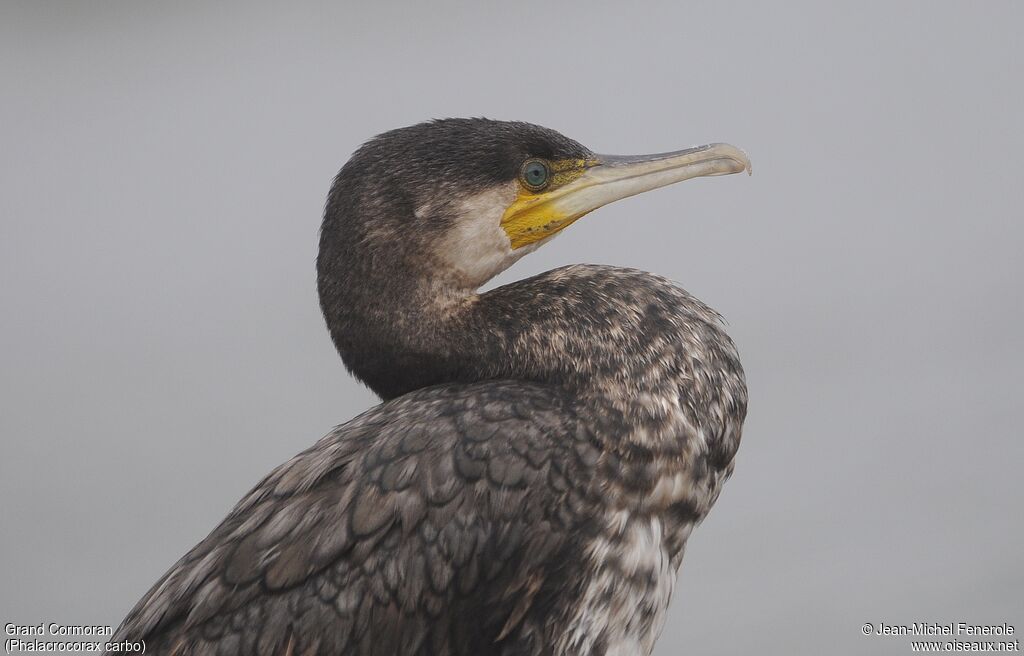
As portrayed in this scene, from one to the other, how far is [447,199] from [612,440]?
19.9 inches

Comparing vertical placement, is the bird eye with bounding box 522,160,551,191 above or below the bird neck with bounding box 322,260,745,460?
above

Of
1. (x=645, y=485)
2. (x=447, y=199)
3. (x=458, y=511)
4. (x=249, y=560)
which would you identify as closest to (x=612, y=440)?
(x=645, y=485)

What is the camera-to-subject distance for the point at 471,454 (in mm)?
2041

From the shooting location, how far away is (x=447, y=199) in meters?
2.11

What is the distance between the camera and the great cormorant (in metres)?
2.01

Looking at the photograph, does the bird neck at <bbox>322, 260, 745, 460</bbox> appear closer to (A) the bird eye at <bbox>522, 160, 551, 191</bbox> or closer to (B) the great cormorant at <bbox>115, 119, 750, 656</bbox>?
(B) the great cormorant at <bbox>115, 119, 750, 656</bbox>

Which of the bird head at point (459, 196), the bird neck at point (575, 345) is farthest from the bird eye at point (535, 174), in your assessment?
the bird neck at point (575, 345)

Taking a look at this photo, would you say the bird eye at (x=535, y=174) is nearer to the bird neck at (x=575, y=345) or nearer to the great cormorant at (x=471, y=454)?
the great cormorant at (x=471, y=454)

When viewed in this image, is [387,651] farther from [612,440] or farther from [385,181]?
[385,181]

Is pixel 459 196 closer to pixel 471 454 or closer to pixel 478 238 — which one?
pixel 478 238

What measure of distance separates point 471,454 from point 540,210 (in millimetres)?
482

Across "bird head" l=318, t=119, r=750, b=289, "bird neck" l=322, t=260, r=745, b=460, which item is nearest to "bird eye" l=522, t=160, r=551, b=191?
"bird head" l=318, t=119, r=750, b=289

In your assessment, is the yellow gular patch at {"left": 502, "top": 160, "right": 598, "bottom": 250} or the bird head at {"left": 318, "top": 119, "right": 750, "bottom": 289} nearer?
the bird head at {"left": 318, "top": 119, "right": 750, "bottom": 289}

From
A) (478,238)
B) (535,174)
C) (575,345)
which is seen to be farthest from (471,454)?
(535,174)
